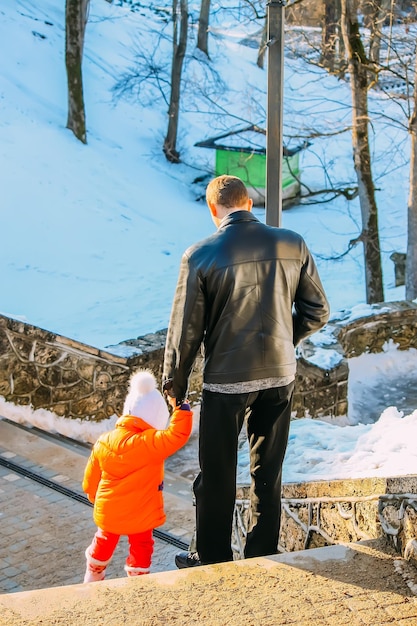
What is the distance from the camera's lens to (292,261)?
375 cm

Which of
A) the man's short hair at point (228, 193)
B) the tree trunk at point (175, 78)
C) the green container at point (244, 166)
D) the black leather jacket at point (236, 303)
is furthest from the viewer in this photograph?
the green container at point (244, 166)

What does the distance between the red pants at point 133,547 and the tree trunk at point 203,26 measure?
2147 centimetres

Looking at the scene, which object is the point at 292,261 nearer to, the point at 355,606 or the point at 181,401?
the point at 181,401

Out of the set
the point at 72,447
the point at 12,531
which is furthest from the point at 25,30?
the point at 12,531

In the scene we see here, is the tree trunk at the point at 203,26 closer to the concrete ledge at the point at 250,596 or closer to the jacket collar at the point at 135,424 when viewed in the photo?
the jacket collar at the point at 135,424

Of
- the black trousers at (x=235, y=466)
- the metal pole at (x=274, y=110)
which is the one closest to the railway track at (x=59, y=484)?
the black trousers at (x=235, y=466)

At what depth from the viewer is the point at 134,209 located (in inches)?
704

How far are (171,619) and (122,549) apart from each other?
285 centimetres

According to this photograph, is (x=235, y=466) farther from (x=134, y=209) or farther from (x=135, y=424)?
(x=134, y=209)

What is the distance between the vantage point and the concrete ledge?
3.04 metres

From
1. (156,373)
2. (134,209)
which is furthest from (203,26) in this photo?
(156,373)

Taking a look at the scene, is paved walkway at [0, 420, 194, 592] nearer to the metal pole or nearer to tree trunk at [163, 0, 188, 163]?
the metal pole

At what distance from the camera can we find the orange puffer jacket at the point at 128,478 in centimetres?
424

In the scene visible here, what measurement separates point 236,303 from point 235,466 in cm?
77
